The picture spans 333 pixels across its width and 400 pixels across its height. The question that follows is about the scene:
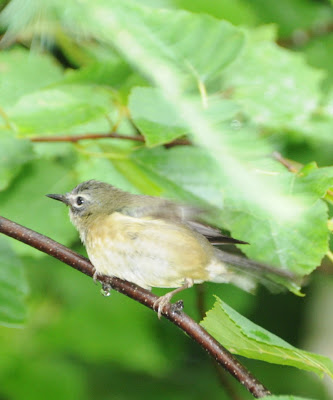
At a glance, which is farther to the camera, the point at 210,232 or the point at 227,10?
the point at 227,10

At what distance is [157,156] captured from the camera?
2.51m

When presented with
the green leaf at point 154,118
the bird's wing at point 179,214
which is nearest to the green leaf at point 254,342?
the bird's wing at point 179,214

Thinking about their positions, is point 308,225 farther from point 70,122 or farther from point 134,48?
point 134,48

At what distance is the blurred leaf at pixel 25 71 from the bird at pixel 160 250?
0.59m

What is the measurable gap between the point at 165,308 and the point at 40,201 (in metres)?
1.11

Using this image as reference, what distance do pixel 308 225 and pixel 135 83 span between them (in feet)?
3.65

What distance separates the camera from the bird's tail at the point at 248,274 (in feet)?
7.18

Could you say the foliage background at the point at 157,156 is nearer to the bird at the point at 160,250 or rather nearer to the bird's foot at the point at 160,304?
the bird at the point at 160,250

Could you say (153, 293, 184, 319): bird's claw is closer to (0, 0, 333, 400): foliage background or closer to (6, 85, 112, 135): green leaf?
(0, 0, 333, 400): foliage background

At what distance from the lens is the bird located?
257 cm

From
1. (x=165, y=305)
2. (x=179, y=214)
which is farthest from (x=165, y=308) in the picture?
(x=179, y=214)

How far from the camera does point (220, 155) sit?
852mm

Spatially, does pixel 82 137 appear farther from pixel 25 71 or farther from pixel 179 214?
pixel 25 71

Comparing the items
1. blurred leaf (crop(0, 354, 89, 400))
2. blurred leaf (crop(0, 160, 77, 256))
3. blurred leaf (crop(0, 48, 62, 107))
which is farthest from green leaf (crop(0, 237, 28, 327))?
blurred leaf (crop(0, 354, 89, 400))
